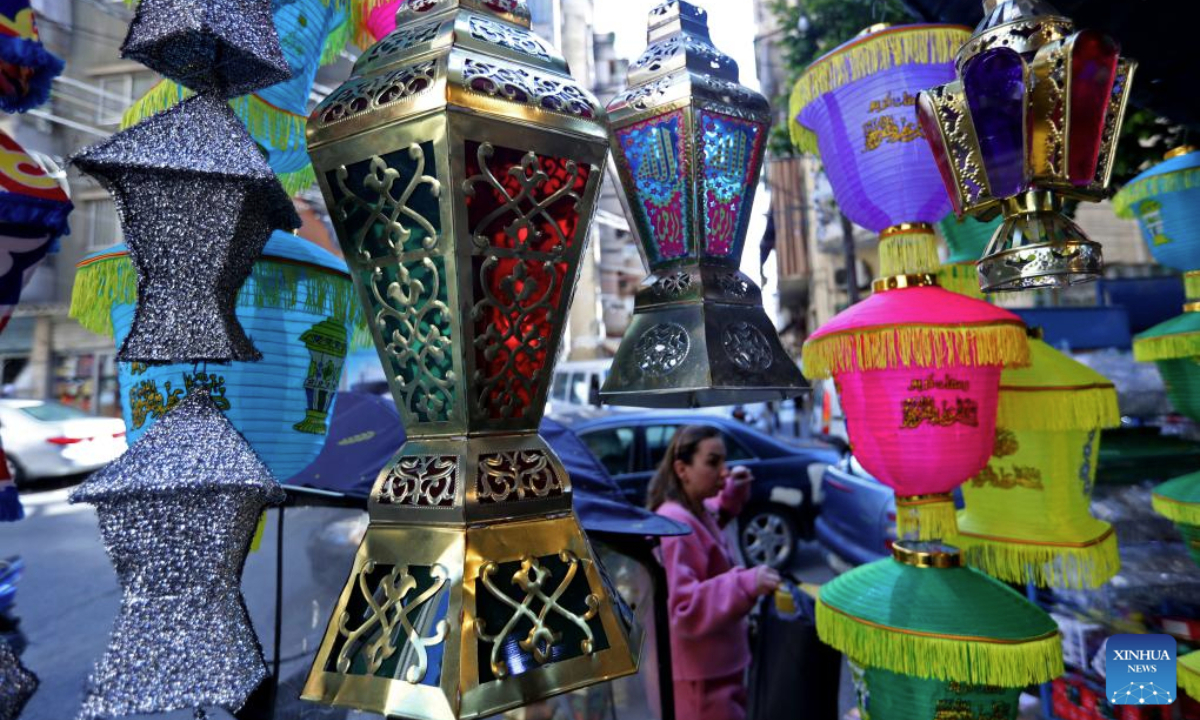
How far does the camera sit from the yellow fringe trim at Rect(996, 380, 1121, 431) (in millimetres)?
1541

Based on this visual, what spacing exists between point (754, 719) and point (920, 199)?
1.65 meters

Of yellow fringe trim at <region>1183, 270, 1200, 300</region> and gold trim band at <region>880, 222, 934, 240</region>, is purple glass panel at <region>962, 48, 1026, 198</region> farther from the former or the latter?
yellow fringe trim at <region>1183, 270, 1200, 300</region>

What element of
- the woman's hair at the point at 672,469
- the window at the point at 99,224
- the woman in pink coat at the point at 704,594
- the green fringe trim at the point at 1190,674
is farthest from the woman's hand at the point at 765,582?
the window at the point at 99,224

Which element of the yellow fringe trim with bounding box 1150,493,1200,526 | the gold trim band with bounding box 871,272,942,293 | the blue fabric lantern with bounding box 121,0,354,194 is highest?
the blue fabric lantern with bounding box 121,0,354,194

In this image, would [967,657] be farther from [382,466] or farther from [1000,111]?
[382,466]

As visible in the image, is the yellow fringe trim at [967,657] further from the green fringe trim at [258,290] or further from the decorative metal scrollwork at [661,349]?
the green fringe trim at [258,290]

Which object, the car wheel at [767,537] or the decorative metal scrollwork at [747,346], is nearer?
the decorative metal scrollwork at [747,346]

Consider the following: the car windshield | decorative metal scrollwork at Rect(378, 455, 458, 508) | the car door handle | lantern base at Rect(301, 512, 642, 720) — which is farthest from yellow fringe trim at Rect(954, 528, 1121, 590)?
the car windshield

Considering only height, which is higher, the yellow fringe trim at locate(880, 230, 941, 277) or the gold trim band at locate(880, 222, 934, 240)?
the gold trim band at locate(880, 222, 934, 240)

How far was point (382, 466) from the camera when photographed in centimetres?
172

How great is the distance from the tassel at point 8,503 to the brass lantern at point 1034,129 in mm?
1510

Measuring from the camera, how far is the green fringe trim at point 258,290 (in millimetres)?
908

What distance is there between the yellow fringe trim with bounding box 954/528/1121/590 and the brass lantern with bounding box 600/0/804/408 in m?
1.06

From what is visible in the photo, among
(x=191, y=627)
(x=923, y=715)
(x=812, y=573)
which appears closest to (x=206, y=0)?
(x=191, y=627)
